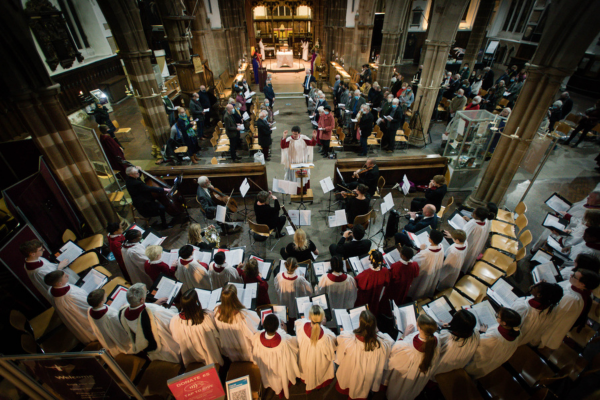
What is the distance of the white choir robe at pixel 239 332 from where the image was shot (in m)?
3.07

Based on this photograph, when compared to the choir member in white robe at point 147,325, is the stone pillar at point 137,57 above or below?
above

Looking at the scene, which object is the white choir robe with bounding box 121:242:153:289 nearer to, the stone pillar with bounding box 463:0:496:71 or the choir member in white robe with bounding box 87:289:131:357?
the choir member in white robe with bounding box 87:289:131:357

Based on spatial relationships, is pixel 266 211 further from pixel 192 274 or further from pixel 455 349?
pixel 455 349

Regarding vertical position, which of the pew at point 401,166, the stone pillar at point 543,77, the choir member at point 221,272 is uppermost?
the stone pillar at point 543,77

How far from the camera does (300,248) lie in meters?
4.25

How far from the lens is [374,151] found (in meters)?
10.0

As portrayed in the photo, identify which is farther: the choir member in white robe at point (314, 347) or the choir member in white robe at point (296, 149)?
the choir member in white robe at point (296, 149)

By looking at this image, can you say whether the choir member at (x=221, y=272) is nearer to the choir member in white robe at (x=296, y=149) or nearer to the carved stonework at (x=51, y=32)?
the choir member in white robe at (x=296, y=149)

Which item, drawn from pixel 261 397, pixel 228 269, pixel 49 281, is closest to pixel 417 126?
pixel 228 269

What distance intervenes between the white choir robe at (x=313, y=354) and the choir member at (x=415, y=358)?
2.20ft

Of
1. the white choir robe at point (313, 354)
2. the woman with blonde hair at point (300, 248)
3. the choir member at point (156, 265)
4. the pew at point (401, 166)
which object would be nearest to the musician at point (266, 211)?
the woman with blonde hair at point (300, 248)

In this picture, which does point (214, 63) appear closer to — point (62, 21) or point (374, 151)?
point (62, 21)

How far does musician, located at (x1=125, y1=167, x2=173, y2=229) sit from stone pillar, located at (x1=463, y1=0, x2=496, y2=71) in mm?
17190

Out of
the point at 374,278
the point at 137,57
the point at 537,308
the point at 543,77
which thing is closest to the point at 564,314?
the point at 537,308
